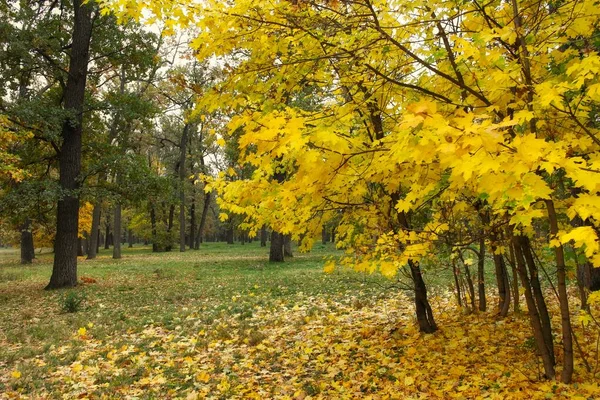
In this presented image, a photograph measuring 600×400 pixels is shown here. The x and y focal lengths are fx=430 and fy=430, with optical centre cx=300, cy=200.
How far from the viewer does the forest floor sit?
13.4 feet

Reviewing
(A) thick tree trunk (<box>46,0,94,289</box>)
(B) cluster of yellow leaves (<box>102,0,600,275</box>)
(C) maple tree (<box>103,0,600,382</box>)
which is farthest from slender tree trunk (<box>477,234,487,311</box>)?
(A) thick tree trunk (<box>46,0,94,289</box>)

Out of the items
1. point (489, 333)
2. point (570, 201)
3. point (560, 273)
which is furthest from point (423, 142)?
point (489, 333)

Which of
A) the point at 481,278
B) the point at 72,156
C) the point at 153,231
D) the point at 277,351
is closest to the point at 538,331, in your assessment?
the point at 481,278

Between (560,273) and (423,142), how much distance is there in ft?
6.93

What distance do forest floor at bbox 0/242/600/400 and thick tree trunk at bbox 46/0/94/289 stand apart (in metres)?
2.64

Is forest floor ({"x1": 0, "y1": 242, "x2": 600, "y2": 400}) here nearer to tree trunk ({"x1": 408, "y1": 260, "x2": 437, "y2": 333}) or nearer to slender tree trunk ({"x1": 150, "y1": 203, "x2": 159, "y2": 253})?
tree trunk ({"x1": 408, "y1": 260, "x2": 437, "y2": 333})

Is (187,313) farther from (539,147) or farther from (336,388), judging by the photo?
(539,147)

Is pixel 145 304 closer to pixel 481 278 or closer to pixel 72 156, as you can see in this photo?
pixel 72 156

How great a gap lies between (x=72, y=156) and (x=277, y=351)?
9.49 m

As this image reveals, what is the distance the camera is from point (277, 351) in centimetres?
549

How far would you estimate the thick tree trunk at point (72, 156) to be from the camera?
11.9 m

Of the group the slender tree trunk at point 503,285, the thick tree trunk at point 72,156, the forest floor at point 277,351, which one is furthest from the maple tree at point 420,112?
the thick tree trunk at point 72,156

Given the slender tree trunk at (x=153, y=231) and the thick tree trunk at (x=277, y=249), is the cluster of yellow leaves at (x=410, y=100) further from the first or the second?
the slender tree trunk at (x=153, y=231)

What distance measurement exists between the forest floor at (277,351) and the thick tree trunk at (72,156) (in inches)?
104
